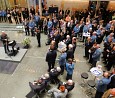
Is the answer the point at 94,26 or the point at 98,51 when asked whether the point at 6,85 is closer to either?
the point at 98,51

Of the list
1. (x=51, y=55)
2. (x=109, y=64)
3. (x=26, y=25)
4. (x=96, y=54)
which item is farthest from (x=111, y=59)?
(x=26, y=25)

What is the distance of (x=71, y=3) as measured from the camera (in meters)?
15.2

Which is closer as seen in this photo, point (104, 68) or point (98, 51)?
point (98, 51)

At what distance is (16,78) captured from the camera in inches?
323

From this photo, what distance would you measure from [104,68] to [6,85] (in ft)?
17.0

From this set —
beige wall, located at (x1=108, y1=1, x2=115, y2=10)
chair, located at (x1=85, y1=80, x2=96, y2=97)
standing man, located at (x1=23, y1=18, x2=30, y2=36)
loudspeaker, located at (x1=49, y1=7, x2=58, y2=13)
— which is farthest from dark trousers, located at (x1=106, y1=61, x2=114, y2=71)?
beige wall, located at (x1=108, y1=1, x2=115, y2=10)

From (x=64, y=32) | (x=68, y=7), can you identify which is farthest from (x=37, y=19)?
(x=68, y=7)

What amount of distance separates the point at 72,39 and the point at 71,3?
285 inches

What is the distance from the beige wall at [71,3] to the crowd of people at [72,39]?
3.39 feet

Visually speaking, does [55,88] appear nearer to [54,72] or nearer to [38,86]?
[38,86]

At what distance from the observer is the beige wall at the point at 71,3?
1509 centimetres

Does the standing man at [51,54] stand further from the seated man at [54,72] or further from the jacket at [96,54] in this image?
the jacket at [96,54]

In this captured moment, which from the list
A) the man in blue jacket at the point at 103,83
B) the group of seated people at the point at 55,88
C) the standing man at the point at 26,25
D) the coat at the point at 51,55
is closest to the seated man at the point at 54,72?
the group of seated people at the point at 55,88

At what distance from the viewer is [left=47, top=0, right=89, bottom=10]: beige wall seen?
594 inches
